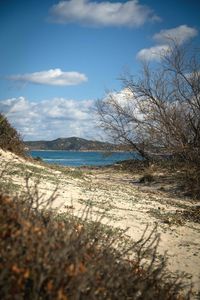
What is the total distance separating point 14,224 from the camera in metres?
3.81

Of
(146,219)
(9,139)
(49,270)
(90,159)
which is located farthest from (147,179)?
(90,159)

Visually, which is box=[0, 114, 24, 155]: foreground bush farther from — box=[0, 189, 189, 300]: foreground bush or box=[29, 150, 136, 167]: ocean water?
box=[0, 189, 189, 300]: foreground bush

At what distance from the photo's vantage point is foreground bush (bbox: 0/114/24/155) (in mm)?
19703

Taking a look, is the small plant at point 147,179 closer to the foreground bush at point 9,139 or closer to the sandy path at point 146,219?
the foreground bush at point 9,139

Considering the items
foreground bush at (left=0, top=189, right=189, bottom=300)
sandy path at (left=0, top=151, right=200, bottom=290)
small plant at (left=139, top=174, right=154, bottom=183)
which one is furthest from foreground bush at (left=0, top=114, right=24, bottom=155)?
foreground bush at (left=0, top=189, right=189, bottom=300)

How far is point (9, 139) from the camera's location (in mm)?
20219

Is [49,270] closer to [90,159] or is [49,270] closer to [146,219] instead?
[146,219]

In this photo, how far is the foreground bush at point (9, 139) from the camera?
19703mm

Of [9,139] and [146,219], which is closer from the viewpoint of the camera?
[146,219]

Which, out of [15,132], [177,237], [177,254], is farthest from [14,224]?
[15,132]

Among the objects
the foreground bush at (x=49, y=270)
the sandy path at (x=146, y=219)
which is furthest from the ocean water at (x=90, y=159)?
the foreground bush at (x=49, y=270)

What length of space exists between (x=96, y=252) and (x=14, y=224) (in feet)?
3.39

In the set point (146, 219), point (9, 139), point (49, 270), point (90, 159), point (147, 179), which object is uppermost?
point (9, 139)

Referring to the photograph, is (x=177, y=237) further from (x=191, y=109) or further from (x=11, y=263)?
(x=191, y=109)
